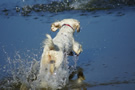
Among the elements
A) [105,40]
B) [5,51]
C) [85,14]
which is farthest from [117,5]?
[5,51]

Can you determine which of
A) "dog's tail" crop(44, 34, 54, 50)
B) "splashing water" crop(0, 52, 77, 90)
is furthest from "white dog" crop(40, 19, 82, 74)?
"splashing water" crop(0, 52, 77, 90)

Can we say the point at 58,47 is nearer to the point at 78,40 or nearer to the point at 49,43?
the point at 49,43

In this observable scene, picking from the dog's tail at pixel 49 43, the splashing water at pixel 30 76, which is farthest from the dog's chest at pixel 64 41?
the dog's tail at pixel 49 43

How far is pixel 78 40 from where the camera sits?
711 cm

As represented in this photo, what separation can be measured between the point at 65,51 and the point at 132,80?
4.20ft

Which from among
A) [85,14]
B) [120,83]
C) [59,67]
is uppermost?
[85,14]

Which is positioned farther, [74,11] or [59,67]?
[74,11]

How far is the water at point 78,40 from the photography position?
537cm

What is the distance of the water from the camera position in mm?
5367

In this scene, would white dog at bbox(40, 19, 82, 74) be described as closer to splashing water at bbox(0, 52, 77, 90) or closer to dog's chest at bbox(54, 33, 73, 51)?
dog's chest at bbox(54, 33, 73, 51)

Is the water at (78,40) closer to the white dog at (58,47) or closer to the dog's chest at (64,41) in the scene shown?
the white dog at (58,47)

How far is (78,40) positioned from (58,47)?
6.44 ft

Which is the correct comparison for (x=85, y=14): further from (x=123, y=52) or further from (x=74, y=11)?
(x=123, y=52)

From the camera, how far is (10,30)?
8.00 m
